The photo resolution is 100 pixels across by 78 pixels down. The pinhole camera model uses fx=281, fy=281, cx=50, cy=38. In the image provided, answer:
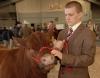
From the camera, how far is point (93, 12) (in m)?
22.6

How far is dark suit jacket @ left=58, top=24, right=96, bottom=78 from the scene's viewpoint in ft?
6.37

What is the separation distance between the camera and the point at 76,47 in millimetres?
2027

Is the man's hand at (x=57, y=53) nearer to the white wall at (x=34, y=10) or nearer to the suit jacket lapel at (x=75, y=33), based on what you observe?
the suit jacket lapel at (x=75, y=33)

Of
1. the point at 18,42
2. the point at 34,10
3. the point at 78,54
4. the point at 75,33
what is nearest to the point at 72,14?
the point at 75,33

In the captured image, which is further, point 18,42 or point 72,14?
point 72,14

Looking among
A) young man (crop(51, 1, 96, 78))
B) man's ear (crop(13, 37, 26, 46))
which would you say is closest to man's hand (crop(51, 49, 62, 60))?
young man (crop(51, 1, 96, 78))

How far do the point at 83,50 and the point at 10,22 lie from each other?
20.9m

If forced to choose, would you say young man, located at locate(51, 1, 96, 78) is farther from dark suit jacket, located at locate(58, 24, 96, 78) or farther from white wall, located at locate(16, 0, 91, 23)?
white wall, located at locate(16, 0, 91, 23)

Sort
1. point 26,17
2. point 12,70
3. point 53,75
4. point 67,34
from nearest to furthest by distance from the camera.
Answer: point 12,70 < point 67,34 < point 53,75 < point 26,17

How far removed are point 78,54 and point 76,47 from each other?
0.17ft

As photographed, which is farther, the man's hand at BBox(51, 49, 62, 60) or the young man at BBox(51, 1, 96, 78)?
the young man at BBox(51, 1, 96, 78)

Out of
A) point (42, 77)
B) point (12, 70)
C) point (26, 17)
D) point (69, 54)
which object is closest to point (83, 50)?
point (69, 54)

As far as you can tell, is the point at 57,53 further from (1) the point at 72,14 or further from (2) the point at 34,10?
(2) the point at 34,10

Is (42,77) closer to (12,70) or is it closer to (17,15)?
(12,70)
